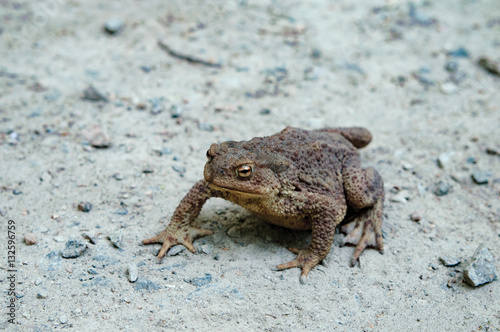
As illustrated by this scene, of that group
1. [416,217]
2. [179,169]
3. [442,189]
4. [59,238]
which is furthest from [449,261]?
[59,238]

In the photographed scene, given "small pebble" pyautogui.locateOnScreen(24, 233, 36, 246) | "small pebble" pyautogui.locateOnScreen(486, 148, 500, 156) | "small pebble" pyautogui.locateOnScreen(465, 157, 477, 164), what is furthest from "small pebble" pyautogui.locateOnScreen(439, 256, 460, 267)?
"small pebble" pyautogui.locateOnScreen(24, 233, 36, 246)

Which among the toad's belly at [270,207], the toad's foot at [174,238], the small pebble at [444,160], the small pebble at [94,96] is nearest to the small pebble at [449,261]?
the toad's belly at [270,207]

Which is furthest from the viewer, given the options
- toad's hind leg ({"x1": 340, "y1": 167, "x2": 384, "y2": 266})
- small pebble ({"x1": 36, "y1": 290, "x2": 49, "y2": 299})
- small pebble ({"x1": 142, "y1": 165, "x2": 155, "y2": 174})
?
small pebble ({"x1": 142, "y1": 165, "x2": 155, "y2": 174})

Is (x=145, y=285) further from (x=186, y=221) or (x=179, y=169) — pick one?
(x=179, y=169)

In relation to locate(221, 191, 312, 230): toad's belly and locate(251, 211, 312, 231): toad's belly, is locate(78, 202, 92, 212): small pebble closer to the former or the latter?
locate(221, 191, 312, 230): toad's belly

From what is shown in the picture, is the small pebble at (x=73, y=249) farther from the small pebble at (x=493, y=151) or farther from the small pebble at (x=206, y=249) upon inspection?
the small pebble at (x=493, y=151)

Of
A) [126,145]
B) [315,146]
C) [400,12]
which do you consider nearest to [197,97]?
[126,145]
